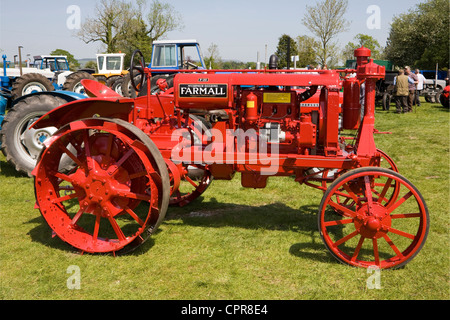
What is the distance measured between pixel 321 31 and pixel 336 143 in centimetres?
2183

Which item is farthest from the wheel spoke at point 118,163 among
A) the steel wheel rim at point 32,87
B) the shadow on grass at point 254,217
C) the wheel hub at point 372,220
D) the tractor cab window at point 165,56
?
the tractor cab window at point 165,56

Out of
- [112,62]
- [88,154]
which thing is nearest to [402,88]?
[88,154]

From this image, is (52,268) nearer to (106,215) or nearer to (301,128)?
(106,215)

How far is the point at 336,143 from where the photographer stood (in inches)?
148

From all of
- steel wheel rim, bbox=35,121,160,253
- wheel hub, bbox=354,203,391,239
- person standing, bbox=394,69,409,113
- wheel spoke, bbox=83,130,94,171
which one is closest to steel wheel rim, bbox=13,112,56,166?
steel wheel rim, bbox=35,121,160,253

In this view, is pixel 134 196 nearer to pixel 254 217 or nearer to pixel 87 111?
pixel 87 111

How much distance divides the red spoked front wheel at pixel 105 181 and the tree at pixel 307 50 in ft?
109

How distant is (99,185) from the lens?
11.5 ft

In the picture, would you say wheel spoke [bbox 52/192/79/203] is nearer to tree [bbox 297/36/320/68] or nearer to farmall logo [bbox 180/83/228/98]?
farmall logo [bbox 180/83/228/98]

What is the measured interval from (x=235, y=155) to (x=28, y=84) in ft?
33.1

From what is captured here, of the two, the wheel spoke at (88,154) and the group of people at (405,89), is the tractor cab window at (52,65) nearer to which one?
the group of people at (405,89)

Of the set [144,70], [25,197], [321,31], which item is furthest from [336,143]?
[321,31]

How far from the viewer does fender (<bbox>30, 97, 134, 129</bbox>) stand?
3742mm

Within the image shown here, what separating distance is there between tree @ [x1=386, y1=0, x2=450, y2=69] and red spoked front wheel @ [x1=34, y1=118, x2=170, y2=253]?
30.8 m
